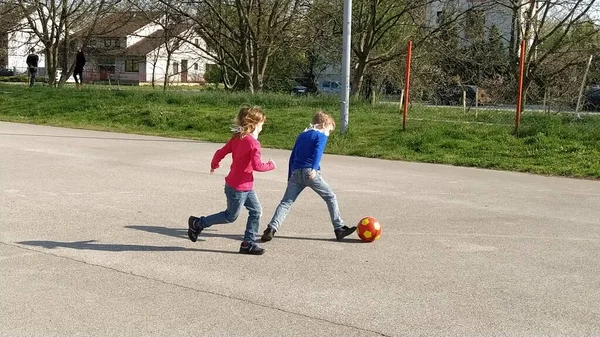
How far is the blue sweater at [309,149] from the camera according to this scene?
6.72 meters

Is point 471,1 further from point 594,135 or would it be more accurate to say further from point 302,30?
point 594,135

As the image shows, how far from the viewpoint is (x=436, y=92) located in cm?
2222

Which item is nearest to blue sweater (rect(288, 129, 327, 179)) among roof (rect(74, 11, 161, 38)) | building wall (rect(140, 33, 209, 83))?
roof (rect(74, 11, 161, 38))

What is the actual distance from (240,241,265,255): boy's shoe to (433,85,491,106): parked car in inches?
516

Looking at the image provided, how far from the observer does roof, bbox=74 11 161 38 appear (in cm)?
2941

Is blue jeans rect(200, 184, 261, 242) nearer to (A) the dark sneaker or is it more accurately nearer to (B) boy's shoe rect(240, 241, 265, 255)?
(B) boy's shoe rect(240, 241, 265, 255)

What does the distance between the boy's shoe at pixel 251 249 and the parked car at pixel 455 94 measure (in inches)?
516

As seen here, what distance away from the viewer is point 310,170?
6789 millimetres

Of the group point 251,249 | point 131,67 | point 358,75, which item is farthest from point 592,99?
point 131,67

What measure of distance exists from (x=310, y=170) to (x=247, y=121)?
2.90 ft

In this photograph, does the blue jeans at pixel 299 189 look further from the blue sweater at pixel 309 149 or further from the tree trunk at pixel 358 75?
the tree trunk at pixel 358 75

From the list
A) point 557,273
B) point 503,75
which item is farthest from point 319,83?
point 557,273

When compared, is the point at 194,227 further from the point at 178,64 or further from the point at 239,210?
the point at 178,64

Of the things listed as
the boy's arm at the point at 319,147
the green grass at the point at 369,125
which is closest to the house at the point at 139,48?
the green grass at the point at 369,125
